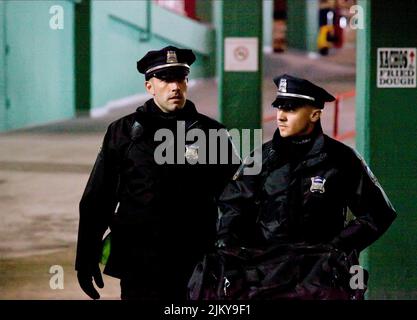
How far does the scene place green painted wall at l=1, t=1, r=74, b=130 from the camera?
1939 cm

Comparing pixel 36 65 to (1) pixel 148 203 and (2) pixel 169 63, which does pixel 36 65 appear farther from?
(1) pixel 148 203

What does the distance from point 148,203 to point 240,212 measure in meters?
0.53

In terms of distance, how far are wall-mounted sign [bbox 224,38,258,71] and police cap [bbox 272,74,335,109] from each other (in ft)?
14.8

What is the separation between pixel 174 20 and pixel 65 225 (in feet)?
59.1

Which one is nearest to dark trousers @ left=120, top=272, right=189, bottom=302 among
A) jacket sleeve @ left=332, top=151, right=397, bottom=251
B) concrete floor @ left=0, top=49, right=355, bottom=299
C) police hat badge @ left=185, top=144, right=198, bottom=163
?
police hat badge @ left=185, top=144, right=198, bottom=163

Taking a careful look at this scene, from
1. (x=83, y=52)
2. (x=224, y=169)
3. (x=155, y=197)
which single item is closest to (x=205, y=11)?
(x=83, y=52)

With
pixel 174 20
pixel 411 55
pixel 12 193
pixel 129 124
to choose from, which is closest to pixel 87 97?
pixel 174 20

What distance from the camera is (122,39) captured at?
2462 centimetres

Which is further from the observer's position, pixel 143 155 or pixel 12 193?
pixel 12 193

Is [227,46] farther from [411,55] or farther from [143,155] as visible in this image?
[143,155]

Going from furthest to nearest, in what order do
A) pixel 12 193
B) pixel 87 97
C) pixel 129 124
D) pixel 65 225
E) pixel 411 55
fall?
pixel 87 97 < pixel 12 193 < pixel 65 225 < pixel 411 55 < pixel 129 124

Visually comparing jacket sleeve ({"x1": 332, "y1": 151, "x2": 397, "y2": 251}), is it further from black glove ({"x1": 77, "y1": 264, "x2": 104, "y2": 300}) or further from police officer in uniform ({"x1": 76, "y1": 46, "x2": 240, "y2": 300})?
Result: black glove ({"x1": 77, "y1": 264, "x2": 104, "y2": 300})

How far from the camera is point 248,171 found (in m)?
4.87
